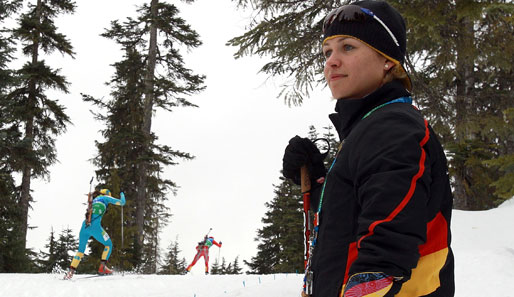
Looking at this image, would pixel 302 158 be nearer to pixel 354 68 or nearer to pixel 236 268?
pixel 354 68

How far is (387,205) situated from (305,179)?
0.99m

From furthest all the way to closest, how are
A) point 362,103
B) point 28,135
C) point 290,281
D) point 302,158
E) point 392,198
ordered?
point 28,135 < point 290,281 < point 302,158 < point 362,103 < point 392,198

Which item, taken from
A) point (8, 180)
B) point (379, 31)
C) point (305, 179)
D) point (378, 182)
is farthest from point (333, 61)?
point (8, 180)

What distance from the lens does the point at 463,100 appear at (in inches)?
600

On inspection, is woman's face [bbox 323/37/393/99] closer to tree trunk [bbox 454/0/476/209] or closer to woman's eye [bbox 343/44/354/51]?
woman's eye [bbox 343/44/354/51]

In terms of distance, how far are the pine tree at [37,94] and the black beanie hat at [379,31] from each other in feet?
66.4

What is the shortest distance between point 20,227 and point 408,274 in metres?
19.2

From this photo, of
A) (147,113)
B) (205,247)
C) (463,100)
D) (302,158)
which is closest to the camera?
(302,158)

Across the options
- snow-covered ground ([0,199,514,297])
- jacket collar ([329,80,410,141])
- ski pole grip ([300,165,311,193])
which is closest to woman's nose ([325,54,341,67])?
jacket collar ([329,80,410,141])

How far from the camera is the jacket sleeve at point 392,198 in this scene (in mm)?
1222

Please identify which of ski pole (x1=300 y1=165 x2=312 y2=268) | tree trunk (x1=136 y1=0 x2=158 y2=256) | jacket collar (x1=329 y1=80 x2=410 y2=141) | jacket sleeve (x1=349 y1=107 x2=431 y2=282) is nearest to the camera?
jacket sleeve (x1=349 y1=107 x2=431 y2=282)

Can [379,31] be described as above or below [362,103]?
above

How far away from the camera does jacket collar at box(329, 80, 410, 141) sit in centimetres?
157

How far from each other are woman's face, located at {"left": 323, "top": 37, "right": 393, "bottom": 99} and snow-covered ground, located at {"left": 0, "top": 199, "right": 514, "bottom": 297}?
17.0 feet
